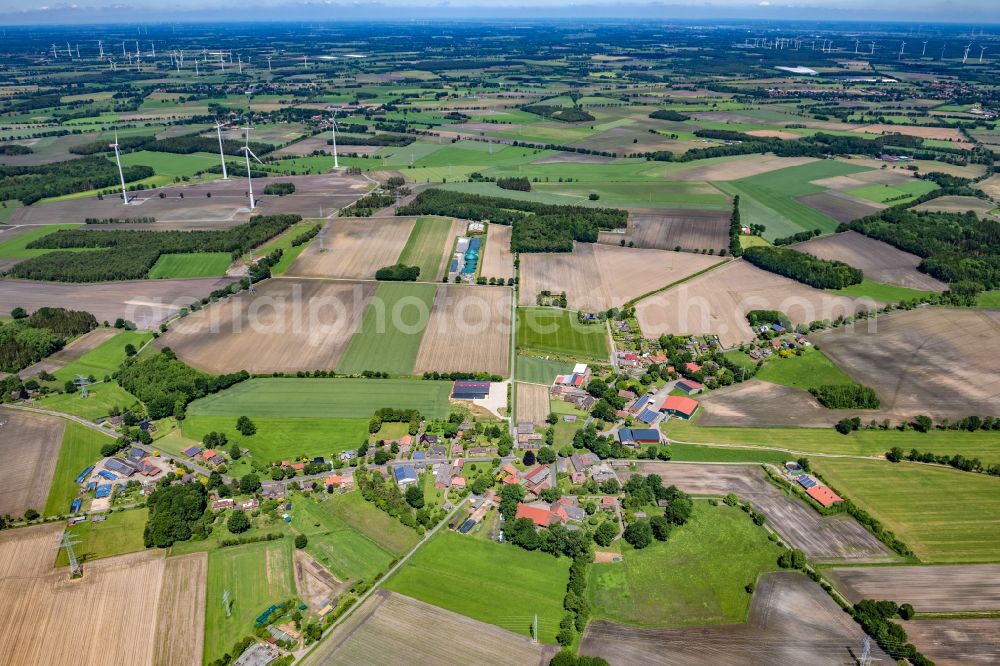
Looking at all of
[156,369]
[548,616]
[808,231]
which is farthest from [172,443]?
[808,231]

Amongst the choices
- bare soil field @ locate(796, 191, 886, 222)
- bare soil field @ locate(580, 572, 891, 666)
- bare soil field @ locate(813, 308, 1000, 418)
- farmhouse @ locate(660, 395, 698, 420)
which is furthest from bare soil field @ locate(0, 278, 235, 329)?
bare soil field @ locate(796, 191, 886, 222)

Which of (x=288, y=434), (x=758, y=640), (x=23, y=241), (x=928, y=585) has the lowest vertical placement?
(x=758, y=640)

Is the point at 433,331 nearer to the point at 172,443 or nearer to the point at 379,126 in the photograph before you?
the point at 172,443

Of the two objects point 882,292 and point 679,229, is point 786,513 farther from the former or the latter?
point 679,229

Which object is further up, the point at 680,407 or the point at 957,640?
the point at 680,407

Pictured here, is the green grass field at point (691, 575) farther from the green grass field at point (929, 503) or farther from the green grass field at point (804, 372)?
the green grass field at point (804, 372)

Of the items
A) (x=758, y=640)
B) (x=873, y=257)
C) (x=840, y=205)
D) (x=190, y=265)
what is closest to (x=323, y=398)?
(x=758, y=640)
